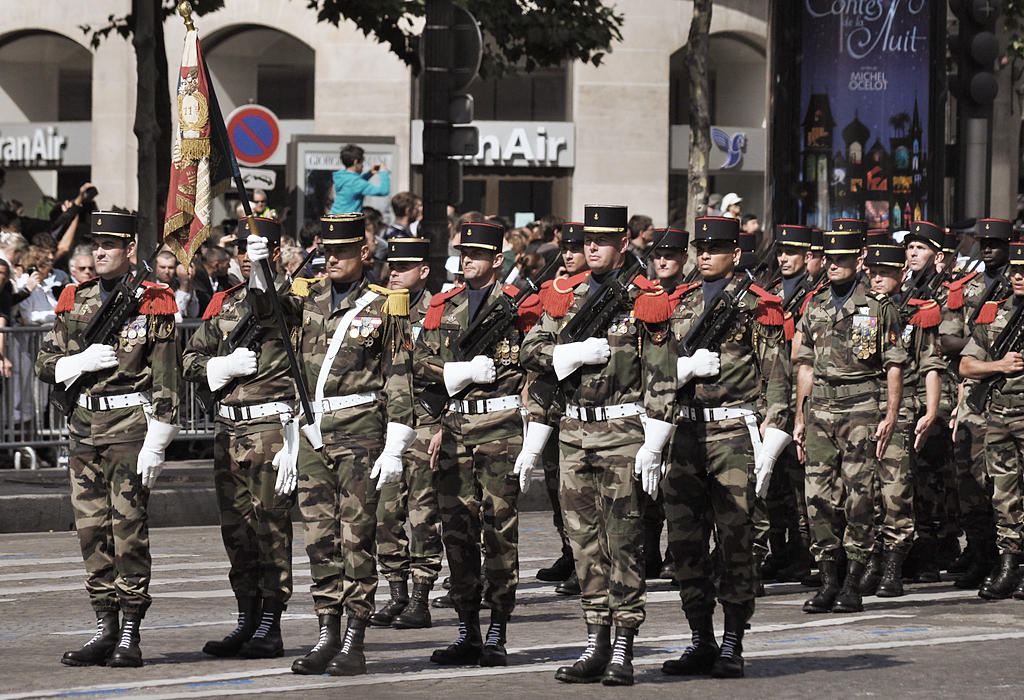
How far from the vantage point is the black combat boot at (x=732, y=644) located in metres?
9.34

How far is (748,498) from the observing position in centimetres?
959

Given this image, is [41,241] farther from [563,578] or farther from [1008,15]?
[1008,15]

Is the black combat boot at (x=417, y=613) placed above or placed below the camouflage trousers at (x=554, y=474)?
below

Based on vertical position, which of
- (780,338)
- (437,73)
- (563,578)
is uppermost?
(437,73)

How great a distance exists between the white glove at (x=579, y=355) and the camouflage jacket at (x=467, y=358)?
829 millimetres

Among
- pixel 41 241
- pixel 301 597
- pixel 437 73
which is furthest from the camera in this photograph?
pixel 41 241

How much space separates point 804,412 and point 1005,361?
4.42ft

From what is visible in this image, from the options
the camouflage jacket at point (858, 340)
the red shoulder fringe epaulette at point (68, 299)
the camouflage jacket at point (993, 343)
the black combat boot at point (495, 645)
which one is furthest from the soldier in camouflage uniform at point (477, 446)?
the camouflage jacket at point (993, 343)

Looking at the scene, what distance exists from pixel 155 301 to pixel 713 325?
9.34 ft

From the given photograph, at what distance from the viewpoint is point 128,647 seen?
945cm

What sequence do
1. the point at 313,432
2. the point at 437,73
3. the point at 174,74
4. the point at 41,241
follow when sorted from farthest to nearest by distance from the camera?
the point at 174,74
the point at 41,241
the point at 437,73
the point at 313,432

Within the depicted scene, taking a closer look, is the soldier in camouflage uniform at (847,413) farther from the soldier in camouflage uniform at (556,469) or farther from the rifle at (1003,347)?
the soldier in camouflage uniform at (556,469)

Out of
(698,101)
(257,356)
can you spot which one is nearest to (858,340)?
(257,356)

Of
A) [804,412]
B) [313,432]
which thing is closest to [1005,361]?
[804,412]
